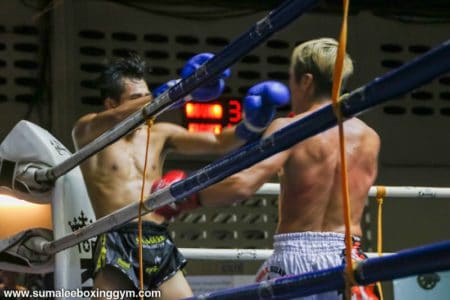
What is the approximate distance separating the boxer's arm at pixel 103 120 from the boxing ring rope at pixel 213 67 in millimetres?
147

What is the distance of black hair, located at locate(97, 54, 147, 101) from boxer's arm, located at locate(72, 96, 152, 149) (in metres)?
0.05

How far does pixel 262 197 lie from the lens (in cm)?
518

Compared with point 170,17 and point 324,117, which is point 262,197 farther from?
point 324,117

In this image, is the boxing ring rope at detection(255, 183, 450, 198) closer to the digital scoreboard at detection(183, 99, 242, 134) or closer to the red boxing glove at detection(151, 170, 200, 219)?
the red boxing glove at detection(151, 170, 200, 219)

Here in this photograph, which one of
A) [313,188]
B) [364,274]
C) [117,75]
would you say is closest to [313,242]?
[313,188]

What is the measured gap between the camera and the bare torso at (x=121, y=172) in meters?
2.92

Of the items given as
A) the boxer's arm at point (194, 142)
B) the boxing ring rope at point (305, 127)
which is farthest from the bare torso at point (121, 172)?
the boxing ring rope at point (305, 127)

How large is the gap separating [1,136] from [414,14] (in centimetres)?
216

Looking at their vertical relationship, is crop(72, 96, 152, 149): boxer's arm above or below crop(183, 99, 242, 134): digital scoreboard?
below

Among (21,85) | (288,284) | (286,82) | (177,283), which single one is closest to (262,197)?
(286,82)

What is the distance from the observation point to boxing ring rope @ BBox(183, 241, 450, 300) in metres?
1.28

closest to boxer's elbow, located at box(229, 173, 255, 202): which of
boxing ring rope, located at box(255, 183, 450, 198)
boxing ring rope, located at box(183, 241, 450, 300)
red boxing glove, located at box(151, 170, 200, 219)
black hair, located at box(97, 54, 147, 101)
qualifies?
red boxing glove, located at box(151, 170, 200, 219)

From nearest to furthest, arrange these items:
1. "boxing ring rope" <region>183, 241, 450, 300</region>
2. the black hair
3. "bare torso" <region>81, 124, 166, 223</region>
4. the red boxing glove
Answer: "boxing ring rope" <region>183, 241, 450, 300</region>, the red boxing glove, "bare torso" <region>81, 124, 166, 223</region>, the black hair

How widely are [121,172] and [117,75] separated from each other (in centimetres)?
29
